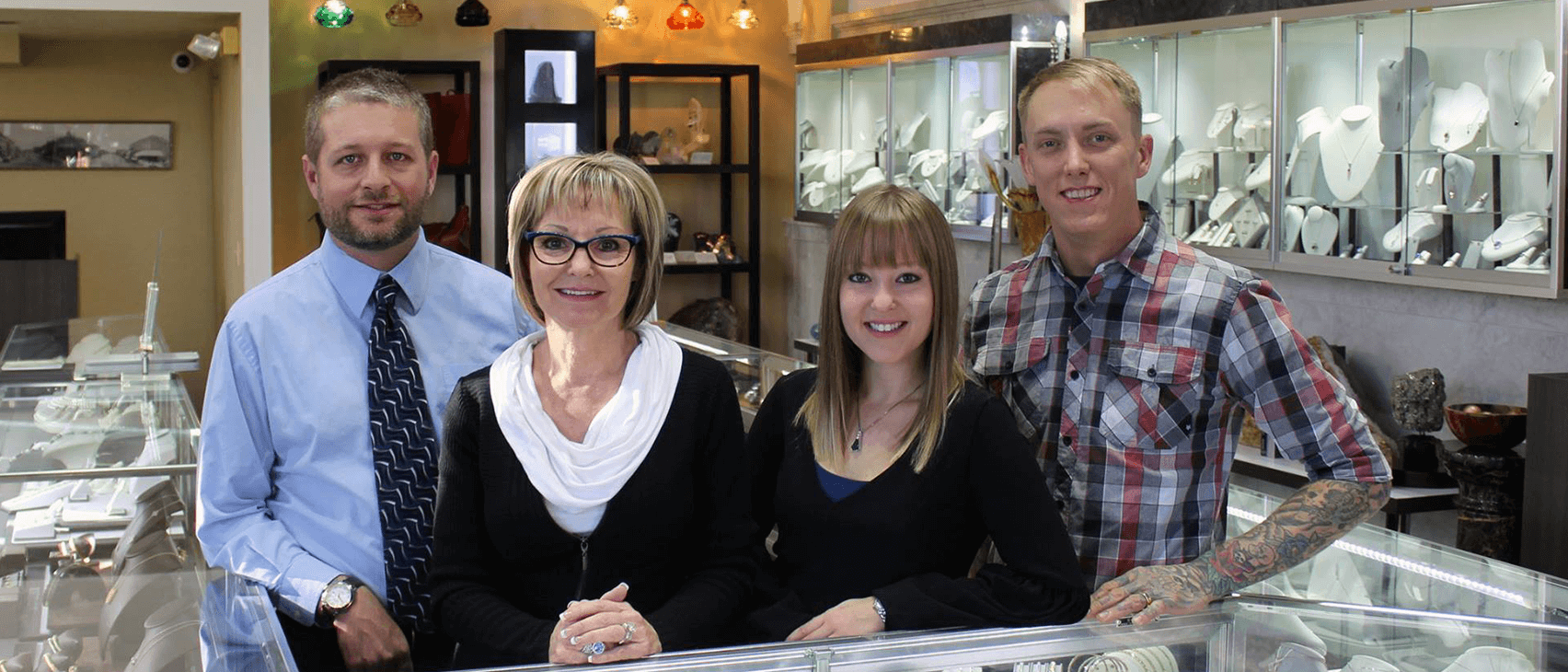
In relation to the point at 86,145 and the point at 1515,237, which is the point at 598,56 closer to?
the point at 86,145

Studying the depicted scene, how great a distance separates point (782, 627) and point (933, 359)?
0.39m

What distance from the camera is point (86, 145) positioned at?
32.5 feet

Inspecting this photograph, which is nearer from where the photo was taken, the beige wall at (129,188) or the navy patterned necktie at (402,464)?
the navy patterned necktie at (402,464)

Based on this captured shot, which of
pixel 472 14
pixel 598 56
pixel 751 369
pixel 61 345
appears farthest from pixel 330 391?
pixel 598 56

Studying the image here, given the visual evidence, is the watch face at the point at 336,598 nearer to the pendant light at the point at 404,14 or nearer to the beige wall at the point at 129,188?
the pendant light at the point at 404,14

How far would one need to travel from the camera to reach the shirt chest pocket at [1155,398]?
81.4 inches

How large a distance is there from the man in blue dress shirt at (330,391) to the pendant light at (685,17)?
7.16m

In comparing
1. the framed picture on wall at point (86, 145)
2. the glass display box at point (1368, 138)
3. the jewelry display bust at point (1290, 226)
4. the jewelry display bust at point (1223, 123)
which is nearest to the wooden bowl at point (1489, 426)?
the glass display box at point (1368, 138)

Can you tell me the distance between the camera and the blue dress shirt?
2.15 m

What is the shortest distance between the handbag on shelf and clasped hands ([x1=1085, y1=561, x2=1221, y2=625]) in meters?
7.55

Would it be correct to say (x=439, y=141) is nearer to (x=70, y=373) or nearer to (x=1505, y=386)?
(x=70, y=373)

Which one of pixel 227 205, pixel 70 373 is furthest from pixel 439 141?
pixel 70 373

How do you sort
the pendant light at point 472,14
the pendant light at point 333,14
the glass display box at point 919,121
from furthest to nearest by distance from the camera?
the pendant light at point 472,14 → the pendant light at point 333,14 → the glass display box at point 919,121

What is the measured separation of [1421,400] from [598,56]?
653cm
